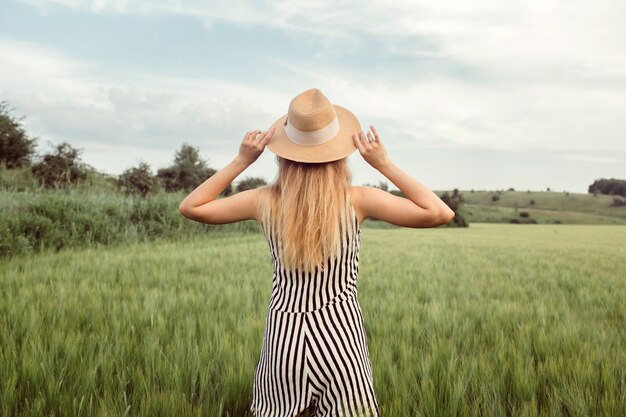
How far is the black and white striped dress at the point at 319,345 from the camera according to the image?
201 cm

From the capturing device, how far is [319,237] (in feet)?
6.56

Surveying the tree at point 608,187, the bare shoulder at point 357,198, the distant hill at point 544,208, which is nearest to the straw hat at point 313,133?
the bare shoulder at point 357,198

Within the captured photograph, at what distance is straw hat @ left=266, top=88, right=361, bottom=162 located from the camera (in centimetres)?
198

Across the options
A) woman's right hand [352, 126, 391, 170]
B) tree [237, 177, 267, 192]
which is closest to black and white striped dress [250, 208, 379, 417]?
woman's right hand [352, 126, 391, 170]

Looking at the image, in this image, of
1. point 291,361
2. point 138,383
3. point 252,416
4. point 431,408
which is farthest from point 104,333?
point 431,408

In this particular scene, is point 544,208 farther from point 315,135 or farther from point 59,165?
point 315,135

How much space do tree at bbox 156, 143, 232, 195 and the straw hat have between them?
31.7 metres

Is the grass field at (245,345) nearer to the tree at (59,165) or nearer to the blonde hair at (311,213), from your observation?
the blonde hair at (311,213)

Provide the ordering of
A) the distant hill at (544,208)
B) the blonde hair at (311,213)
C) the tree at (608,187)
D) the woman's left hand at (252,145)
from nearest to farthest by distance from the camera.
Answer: the blonde hair at (311,213) < the woman's left hand at (252,145) < the distant hill at (544,208) < the tree at (608,187)

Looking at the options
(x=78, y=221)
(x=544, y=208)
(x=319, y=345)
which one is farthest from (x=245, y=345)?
(x=544, y=208)

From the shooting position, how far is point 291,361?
2014 millimetres

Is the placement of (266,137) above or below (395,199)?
above

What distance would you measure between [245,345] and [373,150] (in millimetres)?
1944

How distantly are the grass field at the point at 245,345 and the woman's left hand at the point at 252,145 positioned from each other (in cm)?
129
